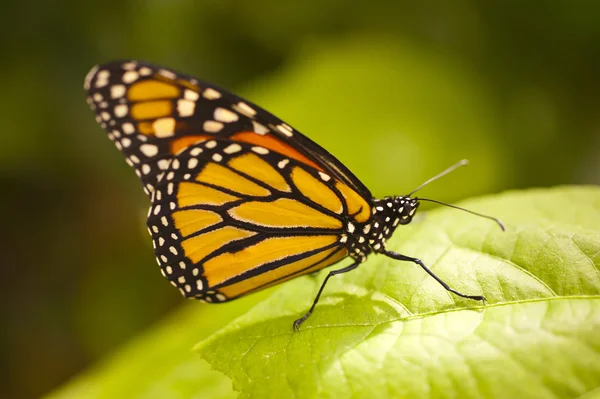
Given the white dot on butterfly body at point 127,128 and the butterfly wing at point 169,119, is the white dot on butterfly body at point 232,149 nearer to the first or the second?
the butterfly wing at point 169,119

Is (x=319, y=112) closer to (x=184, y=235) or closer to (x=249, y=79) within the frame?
(x=249, y=79)

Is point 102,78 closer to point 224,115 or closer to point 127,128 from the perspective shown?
point 127,128

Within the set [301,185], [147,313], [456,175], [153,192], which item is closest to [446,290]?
[301,185]

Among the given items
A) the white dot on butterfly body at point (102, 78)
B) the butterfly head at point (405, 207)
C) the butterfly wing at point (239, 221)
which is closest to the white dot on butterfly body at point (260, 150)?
the butterfly wing at point (239, 221)

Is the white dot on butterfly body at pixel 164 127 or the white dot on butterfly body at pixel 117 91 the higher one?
the white dot on butterfly body at pixel 117 91

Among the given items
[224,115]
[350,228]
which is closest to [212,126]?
[224,115]

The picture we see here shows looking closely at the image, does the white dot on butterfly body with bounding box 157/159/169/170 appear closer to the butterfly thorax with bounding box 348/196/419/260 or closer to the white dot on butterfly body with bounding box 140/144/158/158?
the white dot on butterfly body with bounding box 140/144/158/158

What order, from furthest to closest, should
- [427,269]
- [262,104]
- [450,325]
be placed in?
[262,104], [427,269], [450,325]
